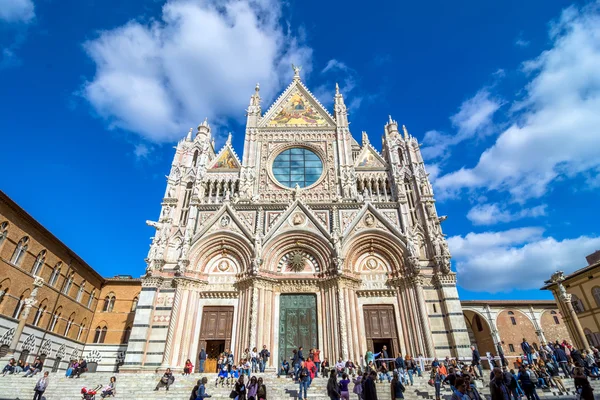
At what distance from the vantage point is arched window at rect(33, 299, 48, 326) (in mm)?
20562

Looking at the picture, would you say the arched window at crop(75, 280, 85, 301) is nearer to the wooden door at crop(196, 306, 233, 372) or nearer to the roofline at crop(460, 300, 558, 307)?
the wooden door at crop(196, 306, 233, 372)

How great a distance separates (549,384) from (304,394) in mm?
8791

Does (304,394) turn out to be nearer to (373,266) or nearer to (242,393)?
(242,393)

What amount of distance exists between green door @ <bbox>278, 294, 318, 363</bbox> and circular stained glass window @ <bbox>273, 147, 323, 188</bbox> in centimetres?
810

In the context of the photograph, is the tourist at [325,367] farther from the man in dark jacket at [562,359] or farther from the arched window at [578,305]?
the arched window at [578,305]

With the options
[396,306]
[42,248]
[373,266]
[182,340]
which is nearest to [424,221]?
[373,266]

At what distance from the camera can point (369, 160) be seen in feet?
81.3

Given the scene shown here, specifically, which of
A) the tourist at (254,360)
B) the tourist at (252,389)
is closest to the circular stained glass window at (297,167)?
the tourist at (254,360)

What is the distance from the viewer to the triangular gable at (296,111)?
26.6 meters

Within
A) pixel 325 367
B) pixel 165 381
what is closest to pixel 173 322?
pixel 165 381

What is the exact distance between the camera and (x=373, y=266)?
67.2 ft

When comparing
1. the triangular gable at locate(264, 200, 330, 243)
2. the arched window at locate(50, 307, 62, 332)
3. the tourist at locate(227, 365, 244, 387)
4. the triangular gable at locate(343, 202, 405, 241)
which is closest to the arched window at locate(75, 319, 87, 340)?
the arched window at locate(50, 307, 62, 332)

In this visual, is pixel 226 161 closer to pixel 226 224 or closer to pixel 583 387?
pixel 226 224

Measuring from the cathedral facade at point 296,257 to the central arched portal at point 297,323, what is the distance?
55 mm
